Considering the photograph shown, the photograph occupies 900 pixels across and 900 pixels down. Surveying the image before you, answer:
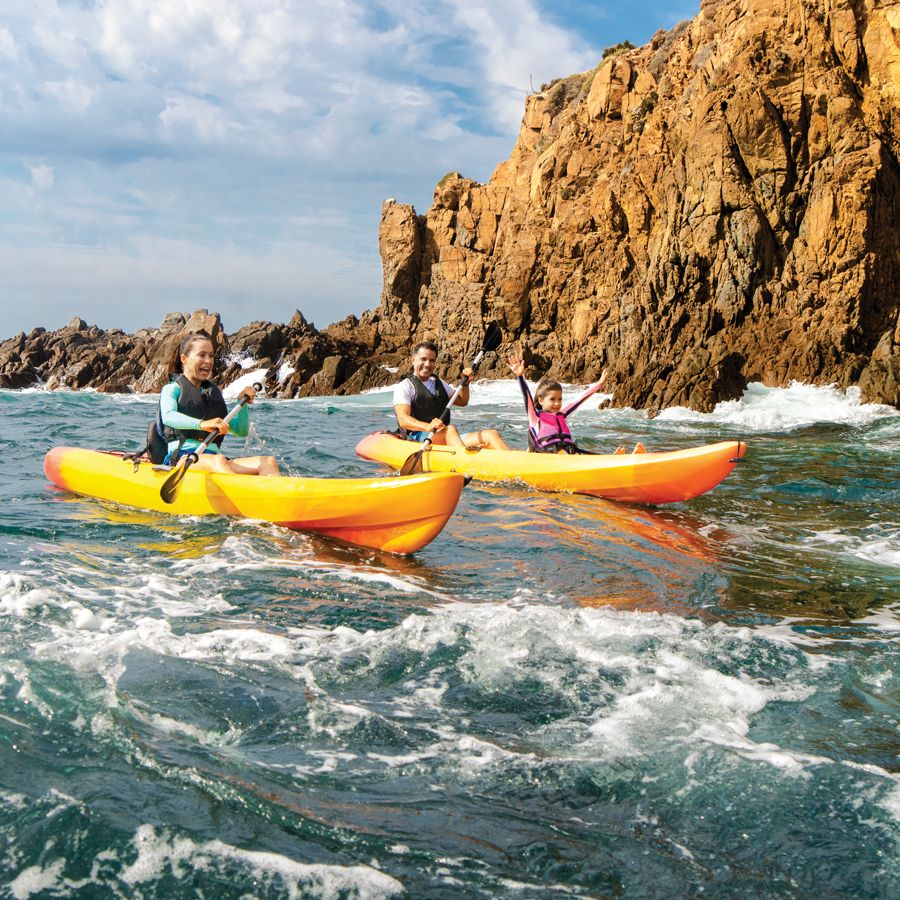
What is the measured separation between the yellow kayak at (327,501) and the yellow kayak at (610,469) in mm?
2316

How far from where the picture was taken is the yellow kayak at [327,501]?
5422 mm

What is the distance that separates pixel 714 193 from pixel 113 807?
65.6 feet

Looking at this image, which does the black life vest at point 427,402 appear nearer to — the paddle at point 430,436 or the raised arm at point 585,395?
the paddle at point 430,436

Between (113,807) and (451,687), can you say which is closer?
(113,807)

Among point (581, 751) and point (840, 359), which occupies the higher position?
point (840, 359)

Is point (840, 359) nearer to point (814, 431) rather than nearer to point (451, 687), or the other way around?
point (814, 431)

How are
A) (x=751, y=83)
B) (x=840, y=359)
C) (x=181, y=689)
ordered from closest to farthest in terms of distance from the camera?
(x=181, y=689) → (x=840, y=359) → (x=751, y=83)

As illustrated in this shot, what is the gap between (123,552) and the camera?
17.7 ft

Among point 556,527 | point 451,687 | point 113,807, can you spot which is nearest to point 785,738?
point 451,687

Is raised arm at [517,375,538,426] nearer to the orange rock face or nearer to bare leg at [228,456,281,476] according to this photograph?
bare leg at [228,456,281,476]

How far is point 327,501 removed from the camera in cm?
566

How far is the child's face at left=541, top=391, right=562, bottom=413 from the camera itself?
8148mm

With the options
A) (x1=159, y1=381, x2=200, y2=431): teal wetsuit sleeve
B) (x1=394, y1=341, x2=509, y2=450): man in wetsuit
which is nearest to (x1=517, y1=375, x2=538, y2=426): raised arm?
(x1=394, y1=341, x2=509, y2=450): man in wetsuit

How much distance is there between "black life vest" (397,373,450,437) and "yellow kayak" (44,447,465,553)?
117 inches
